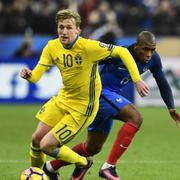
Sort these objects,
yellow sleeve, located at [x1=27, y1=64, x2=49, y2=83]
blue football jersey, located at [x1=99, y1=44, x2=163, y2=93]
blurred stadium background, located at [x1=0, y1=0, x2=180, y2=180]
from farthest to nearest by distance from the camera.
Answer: blurred stadium background, located at [x1=0, y1=0, x2=180, y2=180] → blue football jersey, located at [x1=99, y1=44, x2=163, y2=93] → yellow sleeve, located at [x1=27, y1=64, x2=49, y2=83]

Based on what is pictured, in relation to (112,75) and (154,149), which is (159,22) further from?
(112,75)

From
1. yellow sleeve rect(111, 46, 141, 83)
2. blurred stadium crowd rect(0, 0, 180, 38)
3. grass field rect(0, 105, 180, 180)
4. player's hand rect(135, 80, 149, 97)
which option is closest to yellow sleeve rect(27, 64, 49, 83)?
yellow sleeve rect(111, 46, 141, 83)

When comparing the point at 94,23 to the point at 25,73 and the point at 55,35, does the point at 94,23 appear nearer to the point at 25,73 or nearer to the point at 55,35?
the point at 55,35

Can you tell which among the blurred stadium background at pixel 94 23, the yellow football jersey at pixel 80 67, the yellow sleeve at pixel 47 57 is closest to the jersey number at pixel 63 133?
the yellow football jersey at pixel 80 67

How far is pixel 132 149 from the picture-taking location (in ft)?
38.8

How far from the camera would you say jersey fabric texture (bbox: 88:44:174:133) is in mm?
8836

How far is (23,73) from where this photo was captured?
8.23 metres

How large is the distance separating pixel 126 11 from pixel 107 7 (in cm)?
91

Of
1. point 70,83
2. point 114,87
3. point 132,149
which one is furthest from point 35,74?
point 132,149

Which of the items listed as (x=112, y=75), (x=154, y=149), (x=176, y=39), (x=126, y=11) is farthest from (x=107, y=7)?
(x=112, y=75)

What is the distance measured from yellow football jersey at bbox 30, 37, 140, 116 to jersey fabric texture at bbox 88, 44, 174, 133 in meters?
0.53

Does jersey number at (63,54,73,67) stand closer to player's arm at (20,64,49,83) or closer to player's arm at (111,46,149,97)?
player's arm at (20,64,49,83)

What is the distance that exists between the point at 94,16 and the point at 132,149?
9773mm

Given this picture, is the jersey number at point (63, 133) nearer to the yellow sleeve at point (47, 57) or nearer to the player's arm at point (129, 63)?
the yellow sleeve at point (47, 57)
